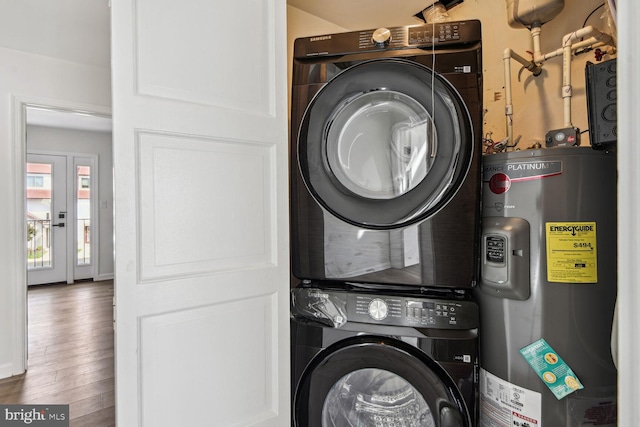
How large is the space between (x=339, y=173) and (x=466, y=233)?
46 cm

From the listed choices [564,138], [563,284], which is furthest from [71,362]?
[564,138]

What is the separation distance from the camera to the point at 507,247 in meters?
1.04

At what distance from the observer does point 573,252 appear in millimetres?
982

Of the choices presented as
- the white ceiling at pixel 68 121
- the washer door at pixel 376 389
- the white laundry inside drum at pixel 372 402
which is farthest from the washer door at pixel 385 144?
the white ceiling at pixel 68 121

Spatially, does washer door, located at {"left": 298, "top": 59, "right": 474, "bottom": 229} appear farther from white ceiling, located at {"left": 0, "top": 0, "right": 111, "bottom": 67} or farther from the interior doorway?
the interior doorway

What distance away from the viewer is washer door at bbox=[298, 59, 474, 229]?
1104mm

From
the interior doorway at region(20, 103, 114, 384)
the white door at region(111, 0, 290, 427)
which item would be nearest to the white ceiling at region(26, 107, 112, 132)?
the interior doorway at region(20, 103, 114, 384)

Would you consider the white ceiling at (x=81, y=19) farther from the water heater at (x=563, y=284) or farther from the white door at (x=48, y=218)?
the white door at (x=48, y=218)

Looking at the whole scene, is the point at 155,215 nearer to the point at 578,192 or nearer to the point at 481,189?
the point at 481,189

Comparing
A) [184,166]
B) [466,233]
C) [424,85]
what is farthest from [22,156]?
[466,233]

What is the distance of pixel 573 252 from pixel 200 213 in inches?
44.9

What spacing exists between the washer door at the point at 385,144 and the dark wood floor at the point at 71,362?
1831 mm

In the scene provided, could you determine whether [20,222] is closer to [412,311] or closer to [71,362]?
[71,362]

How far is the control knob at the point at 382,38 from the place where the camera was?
3.89 ft
